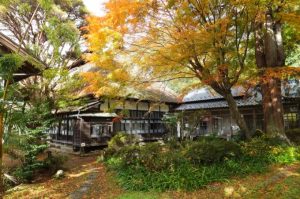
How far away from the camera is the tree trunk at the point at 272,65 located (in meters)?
11.8

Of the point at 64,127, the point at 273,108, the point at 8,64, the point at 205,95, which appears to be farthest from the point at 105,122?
the point at 8,64

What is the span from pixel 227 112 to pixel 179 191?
13001mm

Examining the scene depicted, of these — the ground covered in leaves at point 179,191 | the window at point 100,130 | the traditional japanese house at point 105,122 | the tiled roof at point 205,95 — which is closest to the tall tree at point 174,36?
the ground covered in leaves at point 179,191

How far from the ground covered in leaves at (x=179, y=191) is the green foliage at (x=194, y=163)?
1.16 feet

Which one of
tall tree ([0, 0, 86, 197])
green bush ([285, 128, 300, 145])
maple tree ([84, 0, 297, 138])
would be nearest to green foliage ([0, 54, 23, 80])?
tall tree ([0, 0, 86, 197])

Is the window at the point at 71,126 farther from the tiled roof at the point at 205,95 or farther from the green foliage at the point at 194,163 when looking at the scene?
the tiled roof at the point at 205,95

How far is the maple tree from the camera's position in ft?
30.0

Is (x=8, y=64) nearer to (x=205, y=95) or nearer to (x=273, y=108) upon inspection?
(x=273, y=108)

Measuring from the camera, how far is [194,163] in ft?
30.5

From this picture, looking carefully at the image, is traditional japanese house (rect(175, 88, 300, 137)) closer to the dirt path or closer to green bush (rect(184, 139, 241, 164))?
green bush (rect(184, 139, 241, 164))

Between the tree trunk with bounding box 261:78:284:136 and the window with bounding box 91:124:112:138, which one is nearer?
the tree trunk with bounding box 261:78:284:136

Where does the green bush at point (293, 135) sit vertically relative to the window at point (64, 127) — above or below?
below

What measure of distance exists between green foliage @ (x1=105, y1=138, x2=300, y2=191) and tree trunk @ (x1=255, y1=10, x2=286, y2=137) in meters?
1.49

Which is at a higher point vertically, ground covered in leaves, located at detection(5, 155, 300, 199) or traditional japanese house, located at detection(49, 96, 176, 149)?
traditional japanese house, located at detection(49, 96, 176, 149)
